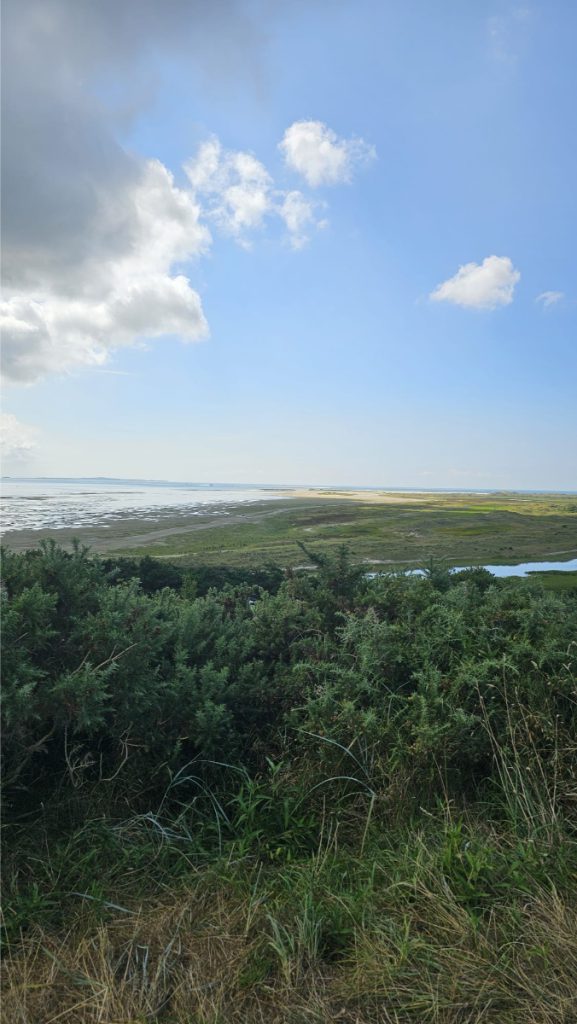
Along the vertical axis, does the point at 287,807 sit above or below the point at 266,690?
below

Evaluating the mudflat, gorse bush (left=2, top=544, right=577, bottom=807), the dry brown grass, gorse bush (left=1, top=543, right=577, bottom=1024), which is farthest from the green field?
the dry brown grass

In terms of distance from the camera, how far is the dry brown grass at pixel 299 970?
1.76 metres

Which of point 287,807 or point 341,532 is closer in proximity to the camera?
point 287,807

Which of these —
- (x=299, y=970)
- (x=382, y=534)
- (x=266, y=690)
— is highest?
(x=382, y=534)

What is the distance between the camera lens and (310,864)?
2.38 metres

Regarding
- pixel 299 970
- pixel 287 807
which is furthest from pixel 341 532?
pixel 299 970

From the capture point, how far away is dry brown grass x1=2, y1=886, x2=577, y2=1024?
1.76m

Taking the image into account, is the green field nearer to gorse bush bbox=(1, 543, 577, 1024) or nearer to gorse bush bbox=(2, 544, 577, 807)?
gorse bush bbox=(1, 543, 577, 1024)

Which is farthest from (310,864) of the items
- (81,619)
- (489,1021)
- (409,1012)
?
(81,619)

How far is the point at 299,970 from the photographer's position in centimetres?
188

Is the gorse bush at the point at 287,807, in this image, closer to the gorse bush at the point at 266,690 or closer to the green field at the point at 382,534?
the gorse bush at the point at 266,690

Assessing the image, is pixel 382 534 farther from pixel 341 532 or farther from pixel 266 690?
pixel 266 690

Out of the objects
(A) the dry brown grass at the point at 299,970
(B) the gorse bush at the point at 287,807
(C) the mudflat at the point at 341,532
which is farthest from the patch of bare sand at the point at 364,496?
(A) the dry brown grass at the point at 299,970

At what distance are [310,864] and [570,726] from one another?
160cm
